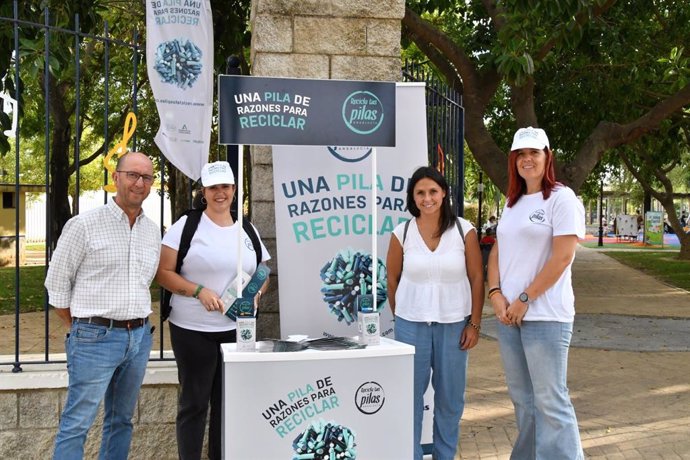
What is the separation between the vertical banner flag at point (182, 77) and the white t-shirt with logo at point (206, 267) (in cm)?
140

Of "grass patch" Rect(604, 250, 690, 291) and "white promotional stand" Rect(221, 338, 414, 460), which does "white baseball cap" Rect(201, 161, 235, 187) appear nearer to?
"white promotional stand" Rect(221, 338, 414, 460)

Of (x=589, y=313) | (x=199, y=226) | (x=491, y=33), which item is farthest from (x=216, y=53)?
(x=589, y=313)

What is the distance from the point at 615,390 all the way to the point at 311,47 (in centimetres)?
466

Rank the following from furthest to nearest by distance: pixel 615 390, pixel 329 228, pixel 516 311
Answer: pixel 615 390 < pixel 329 228 < pixel 516 311

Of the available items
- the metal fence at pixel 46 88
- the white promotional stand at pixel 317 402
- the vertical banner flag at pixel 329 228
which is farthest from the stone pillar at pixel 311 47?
the white promotional stand at pixel 317 402

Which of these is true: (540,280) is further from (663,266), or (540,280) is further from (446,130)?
(663,266)

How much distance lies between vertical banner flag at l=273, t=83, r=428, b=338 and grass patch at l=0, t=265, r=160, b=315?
354 inches

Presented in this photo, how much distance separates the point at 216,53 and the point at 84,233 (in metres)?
4.75

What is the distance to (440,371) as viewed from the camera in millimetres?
4297

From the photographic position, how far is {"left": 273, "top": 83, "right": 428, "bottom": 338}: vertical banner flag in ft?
15.9

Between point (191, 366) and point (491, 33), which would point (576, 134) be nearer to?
point (491, 33)

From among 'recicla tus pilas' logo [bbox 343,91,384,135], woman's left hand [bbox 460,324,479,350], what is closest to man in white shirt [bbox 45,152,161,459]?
'recicla tus pilas' logo [bbox 343,91,384,135]

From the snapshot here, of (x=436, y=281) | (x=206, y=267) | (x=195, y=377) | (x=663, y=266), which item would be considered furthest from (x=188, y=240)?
(x=663, y=266)

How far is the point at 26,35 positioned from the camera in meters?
5.79
